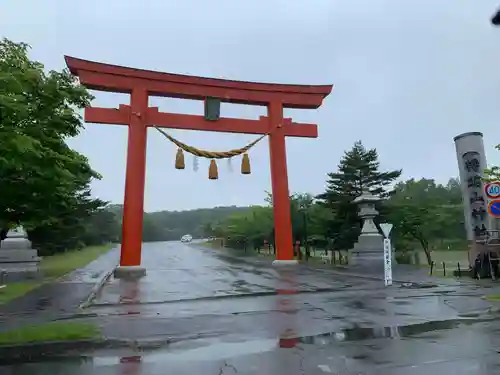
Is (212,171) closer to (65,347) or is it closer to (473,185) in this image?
(473,185)

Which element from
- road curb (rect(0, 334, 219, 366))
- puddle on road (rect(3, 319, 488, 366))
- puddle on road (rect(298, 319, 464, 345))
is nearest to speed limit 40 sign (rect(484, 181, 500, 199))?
puddle on road (rect(298, 319, 464, 345))

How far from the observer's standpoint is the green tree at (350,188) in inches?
1337

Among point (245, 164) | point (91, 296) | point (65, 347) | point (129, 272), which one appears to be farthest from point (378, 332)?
point (245, 164)

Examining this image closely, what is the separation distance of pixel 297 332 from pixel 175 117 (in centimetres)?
1934

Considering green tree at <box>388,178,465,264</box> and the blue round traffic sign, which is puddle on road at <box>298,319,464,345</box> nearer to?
the blue round traffic sign

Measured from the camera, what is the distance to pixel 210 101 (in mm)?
27312

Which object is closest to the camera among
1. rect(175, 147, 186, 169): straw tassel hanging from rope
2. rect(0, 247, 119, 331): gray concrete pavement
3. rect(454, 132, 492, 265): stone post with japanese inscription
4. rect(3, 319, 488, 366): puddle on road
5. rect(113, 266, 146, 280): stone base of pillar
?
rect(3, 319, 488, 366): puddle on road

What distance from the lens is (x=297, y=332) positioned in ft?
30.3

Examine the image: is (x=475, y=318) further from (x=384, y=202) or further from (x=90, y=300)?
(x=384, y=202)

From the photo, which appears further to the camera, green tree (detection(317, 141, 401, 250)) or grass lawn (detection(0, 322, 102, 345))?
green tree (detection(317, 141, 401, 250))

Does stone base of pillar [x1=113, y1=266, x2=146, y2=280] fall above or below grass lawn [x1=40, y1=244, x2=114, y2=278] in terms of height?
below

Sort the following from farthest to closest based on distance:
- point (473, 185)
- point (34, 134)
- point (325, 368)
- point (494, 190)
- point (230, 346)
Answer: point (473, 185)
point (494, 190)
point (34, 134)
point (230, 346)
point (325, 368)

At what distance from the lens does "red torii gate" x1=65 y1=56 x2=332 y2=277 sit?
24.9 m

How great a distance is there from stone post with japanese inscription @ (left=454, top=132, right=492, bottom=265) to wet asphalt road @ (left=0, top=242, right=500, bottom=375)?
12.7 ft
